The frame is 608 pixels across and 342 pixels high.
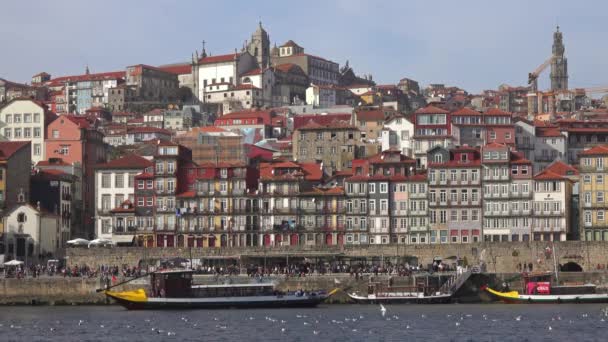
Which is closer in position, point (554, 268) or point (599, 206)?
point (554, 268)

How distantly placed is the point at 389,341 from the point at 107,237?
165 feet

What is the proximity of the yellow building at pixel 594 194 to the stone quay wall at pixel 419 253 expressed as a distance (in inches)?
245

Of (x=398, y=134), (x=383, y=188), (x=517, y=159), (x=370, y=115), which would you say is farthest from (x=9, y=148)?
(x=370, y=115)

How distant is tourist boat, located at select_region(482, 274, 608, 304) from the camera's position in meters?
82.6

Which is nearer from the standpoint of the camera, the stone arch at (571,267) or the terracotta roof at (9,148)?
the stone arch at (571,267)

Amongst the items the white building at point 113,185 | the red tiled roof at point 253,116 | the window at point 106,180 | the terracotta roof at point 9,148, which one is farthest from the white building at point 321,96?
the terracotta roof at point 9,148

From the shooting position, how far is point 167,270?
81625 mm

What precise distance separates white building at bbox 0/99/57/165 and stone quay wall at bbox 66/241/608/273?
2718 centimetres

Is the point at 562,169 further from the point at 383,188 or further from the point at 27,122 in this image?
the point at 27,122

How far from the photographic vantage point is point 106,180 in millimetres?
108938

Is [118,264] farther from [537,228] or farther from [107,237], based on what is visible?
[537,228]

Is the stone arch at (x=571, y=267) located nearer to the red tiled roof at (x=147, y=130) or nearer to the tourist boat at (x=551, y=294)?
the tourist boat at (x=551, y=294)

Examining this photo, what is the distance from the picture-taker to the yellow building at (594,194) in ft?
324

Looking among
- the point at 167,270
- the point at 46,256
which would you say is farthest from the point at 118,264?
the point at 167,270
